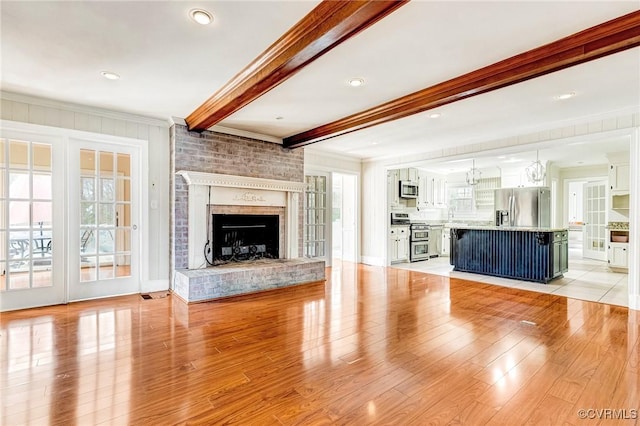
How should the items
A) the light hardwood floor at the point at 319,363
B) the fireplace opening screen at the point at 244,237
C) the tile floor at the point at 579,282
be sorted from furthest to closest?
1. the fireplace opening screen at the point at 244,237
2. the tile floor at the point at 579,282
3. the light hardwood floor at the point at 319,363

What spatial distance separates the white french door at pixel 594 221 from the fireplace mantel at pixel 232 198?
25.4 feet

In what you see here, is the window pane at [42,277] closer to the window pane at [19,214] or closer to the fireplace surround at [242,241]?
the window pane at [19,214]

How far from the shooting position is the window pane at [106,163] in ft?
13.8

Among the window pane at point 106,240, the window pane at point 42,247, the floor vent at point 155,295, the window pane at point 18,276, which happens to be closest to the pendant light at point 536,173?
the floor vent at point 155,295

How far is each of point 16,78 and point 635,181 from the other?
7138mm

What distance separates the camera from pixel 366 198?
7.38 meters

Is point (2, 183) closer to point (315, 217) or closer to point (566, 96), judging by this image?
point (315, 217)

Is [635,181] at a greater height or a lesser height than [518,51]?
lesser

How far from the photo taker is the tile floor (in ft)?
14.6

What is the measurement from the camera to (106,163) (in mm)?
4238

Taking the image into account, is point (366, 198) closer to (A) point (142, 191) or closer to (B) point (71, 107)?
(A) point (142, 191)

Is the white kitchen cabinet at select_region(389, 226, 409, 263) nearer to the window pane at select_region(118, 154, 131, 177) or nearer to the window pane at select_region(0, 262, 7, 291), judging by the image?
the window pane at select_region(118, 154, 131, 177)

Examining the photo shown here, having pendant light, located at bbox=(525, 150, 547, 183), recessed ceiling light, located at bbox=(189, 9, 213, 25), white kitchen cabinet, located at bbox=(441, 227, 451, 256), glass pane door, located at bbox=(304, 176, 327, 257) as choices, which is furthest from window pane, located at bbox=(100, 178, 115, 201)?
white kitchen cabinet, located at bbox=(441, 227, 451, 256)

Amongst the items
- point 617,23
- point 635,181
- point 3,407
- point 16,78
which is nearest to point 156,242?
point 16,78
